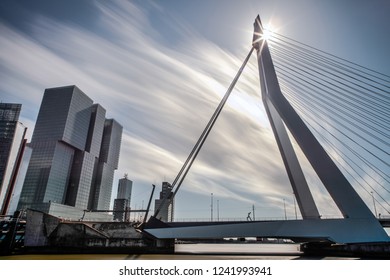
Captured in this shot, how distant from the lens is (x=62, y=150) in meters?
81.8

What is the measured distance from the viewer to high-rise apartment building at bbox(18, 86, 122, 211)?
76562 mm

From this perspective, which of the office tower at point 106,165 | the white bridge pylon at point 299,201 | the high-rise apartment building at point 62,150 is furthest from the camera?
the office tower at point 106,165

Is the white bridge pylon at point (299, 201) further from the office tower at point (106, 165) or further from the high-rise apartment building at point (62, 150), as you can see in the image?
the office tower at point (106, 165)

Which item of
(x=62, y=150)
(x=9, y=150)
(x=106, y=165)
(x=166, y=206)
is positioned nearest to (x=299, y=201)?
(x=166, y=206)

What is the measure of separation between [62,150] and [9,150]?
55924mm

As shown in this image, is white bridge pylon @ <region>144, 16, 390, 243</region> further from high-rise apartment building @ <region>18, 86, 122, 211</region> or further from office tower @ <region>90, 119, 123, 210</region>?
office tower @ <region>90, 119, 123, 210</region>

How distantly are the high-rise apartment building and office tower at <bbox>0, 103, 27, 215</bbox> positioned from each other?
43007mm

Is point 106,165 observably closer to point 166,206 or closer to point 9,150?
point 9,150

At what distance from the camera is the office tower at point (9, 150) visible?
29266 mm

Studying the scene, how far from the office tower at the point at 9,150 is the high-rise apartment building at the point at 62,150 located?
1693 inches

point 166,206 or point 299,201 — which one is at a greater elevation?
point 166,206

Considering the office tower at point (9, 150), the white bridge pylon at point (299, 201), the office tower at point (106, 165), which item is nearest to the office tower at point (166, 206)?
the white bridge pylon at point (299, 201)
